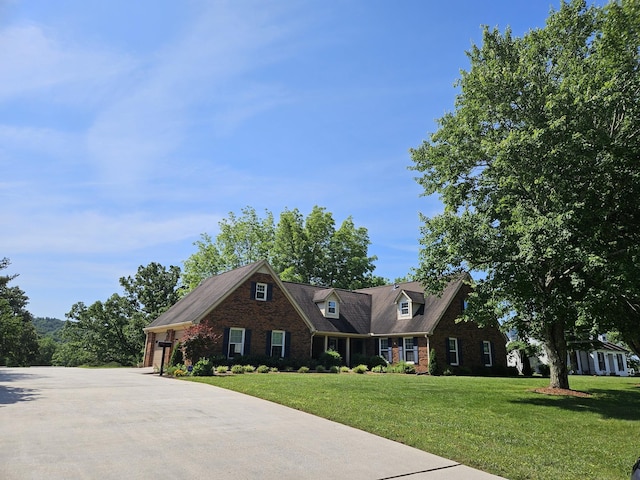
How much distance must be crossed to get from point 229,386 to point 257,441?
7776mm

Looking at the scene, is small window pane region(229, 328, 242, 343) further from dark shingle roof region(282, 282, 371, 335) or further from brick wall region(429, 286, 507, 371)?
brick wall region(429, 286, 507, 371)

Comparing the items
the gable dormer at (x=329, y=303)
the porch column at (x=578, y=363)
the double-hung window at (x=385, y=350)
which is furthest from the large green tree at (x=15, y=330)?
the porch column at (x=578, y=363)

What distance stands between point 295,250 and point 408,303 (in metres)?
21.5

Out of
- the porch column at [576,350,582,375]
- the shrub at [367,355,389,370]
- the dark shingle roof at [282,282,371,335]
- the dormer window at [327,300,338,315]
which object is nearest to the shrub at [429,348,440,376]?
the shrub at [367,355,389,370]

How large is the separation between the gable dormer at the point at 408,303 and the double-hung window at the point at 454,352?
127 inches

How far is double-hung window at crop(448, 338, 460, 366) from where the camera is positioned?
29481 millimetres

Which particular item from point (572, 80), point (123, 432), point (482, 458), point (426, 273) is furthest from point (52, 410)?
point (572, 80)

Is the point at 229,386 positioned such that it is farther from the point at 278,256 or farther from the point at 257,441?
the point at 278,256

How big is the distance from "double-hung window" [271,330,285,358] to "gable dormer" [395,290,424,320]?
932cm

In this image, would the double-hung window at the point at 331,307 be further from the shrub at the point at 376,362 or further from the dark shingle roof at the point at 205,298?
the dark shingle roof at the point at 205,298

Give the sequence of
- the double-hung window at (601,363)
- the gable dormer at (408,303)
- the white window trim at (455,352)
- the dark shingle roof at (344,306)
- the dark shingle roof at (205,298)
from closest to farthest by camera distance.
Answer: the dark shingle roof at (205,298), the dark shingle roof at (344,306), the white window trim at (455,352), the gable dormer at (408,303), the double-hung window at (601,363)

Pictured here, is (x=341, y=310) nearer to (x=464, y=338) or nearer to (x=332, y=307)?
(x=332, y=307)

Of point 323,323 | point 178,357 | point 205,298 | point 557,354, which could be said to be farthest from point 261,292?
point 557,354

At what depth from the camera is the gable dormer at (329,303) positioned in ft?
104
